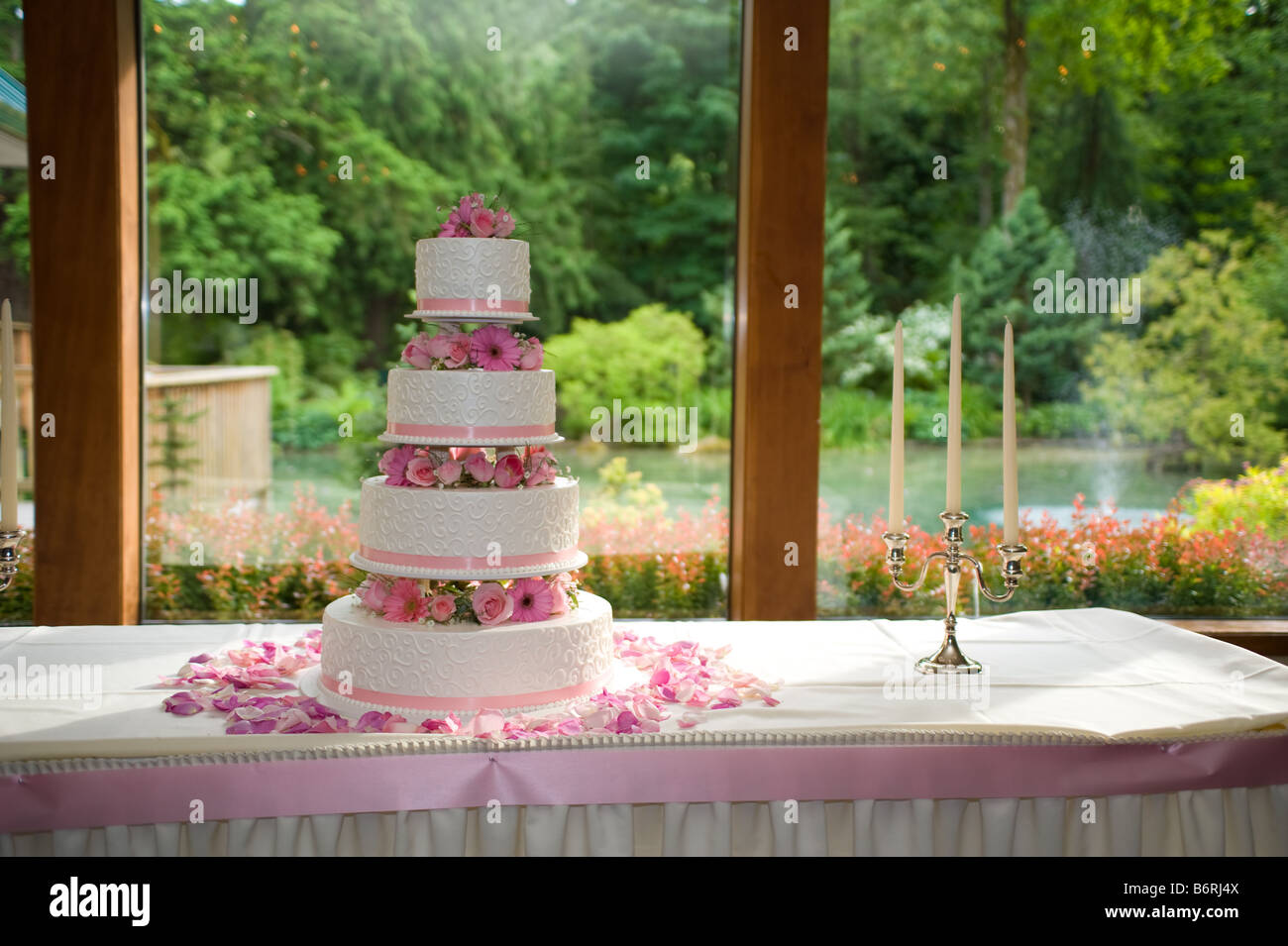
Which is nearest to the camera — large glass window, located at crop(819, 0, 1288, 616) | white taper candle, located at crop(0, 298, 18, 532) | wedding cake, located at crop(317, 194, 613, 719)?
white taper candle, located at crop(0, 298, 18, 532)

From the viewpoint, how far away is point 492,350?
238 cm

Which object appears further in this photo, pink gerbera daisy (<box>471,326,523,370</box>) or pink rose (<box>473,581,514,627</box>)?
pink gerbera daisy (<box>471,326,523,370</box>)

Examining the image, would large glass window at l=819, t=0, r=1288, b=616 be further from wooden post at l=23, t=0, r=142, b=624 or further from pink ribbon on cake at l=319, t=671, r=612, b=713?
wooden post at l=23, t=0, r=142, b=624

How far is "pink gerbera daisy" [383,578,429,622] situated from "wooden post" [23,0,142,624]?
2243 mm

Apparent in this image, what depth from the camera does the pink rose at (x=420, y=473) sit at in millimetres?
2330

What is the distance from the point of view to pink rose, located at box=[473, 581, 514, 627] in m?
2.19

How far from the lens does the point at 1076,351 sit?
4.47 metres

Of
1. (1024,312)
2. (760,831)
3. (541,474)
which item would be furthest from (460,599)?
(1024,312)

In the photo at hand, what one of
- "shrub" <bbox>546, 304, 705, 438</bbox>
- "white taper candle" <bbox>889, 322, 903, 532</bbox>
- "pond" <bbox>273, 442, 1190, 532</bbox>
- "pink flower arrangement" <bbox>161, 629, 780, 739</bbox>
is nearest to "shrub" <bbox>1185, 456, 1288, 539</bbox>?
"pond" <bbox>273, 442, 1190, 532</bbox>

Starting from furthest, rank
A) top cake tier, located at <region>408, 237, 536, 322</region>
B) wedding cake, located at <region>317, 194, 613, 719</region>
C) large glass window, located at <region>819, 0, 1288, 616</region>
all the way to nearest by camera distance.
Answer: large glass window, located at <region>819, 0, 1288, 616</region>
top cake tier, located at <region>408, 237, 536, 322</region>
wedding cake, located at <region>317, 194, 613, 719</region>

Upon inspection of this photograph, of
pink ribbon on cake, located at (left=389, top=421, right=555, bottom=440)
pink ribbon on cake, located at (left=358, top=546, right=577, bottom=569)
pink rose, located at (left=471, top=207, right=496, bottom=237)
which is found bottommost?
pink ribbon on cake, located at (left=358, top=546, right=577, bottom=569)

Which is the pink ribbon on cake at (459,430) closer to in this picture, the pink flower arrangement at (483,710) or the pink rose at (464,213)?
the pink rose at (464,213)

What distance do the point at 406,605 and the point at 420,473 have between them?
283 mm

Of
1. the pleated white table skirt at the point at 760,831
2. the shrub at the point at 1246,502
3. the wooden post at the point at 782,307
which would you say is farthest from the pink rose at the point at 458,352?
the shrub at the point at 1246,502
